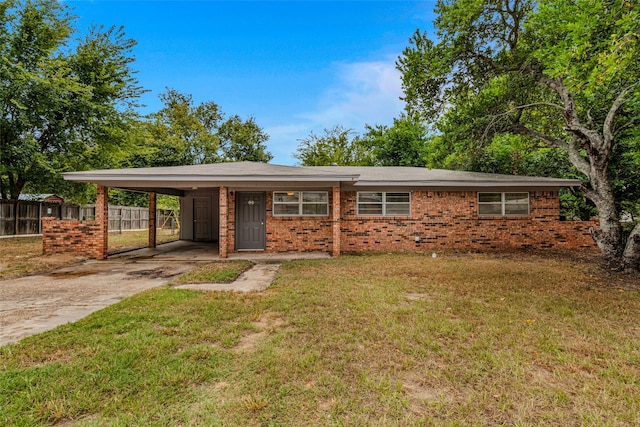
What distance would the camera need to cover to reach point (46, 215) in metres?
16.0

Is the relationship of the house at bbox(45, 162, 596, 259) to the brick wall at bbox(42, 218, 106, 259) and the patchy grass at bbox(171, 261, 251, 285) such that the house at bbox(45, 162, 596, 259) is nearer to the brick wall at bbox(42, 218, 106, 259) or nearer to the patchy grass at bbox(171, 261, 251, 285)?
the brick wall at bbox(42, 218, 106, 259)

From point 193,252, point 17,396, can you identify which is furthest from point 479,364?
point 193,252

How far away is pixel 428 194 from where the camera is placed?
11.0m

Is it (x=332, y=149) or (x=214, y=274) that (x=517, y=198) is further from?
(x=332, y=149)

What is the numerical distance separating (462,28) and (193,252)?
10777mm

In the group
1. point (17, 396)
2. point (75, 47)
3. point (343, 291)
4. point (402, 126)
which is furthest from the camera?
point (402, 126)

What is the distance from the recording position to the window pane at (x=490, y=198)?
1115cm

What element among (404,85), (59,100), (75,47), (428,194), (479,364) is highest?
(75,47)

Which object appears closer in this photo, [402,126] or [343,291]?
[343,291]

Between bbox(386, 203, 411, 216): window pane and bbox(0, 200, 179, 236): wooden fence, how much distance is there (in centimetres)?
1695

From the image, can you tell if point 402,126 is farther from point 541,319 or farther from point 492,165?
point 541,319

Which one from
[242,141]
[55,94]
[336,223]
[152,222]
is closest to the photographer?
[336,223]

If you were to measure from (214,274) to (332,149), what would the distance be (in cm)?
2357

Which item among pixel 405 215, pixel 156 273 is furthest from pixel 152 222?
pixel 405 215
